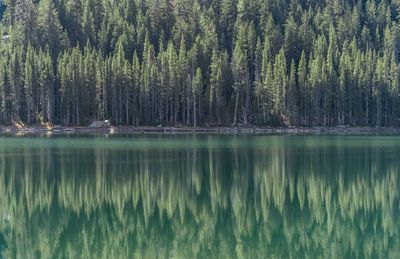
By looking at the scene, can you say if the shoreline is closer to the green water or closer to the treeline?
the treeline

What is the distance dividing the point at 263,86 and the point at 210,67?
11203 mm

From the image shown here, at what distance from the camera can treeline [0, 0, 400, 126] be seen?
365 feet

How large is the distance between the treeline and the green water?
6106 cm

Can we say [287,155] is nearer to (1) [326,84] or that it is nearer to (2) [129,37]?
(1) [326,84]

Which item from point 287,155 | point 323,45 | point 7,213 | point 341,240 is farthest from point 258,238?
point 323,45

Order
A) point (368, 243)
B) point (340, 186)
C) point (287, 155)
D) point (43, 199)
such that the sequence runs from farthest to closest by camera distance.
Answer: point (287, 155), point (340, 186), point (43, 199), point (368, 243)

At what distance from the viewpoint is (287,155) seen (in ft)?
181

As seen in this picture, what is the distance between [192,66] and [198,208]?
90077 millimetres

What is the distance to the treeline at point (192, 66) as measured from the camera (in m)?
111

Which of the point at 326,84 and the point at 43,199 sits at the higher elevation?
the point at 326,84

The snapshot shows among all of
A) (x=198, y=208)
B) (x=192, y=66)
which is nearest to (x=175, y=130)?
(x=192, y=66)


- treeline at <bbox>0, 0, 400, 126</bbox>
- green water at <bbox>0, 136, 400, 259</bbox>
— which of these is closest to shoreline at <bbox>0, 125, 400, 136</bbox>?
treeline at <bbox>0, 0, 400, 126</bbox>

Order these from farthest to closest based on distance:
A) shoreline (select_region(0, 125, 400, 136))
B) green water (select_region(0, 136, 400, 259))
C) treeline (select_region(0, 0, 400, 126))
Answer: treeline (select_region(0, 0, 400, 126))
shoreline (select_region(0, 125, 400, 136))
green water (select_region(0, 136, 400, 259))

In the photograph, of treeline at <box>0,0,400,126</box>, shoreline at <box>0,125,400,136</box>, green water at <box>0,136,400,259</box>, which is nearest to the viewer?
green water at <box>0,136,400,259</box>
